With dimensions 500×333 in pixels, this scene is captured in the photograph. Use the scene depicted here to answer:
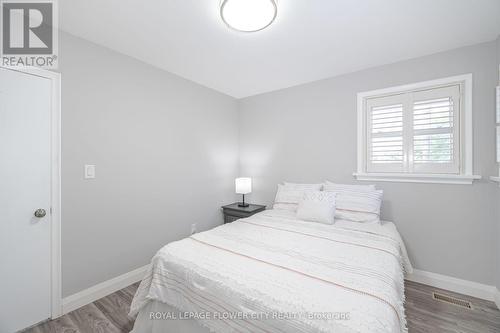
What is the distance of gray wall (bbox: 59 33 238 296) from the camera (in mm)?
1946

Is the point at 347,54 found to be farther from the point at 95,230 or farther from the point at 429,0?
the point at 95,230

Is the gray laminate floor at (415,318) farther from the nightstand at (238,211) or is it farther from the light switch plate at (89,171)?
the nightstand at (238,211)

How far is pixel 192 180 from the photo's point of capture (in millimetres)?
3051

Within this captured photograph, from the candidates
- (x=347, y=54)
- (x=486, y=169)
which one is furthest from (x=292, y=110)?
(x=486, y=169)

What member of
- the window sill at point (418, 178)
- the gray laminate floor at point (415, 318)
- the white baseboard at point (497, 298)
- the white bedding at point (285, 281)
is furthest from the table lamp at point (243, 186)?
the white baseboard at point (497, 298)

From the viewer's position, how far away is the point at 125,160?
7.59 feet

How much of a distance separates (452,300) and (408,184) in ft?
3.78

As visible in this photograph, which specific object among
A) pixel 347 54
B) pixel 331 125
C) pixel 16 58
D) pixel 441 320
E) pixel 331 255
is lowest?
pixel 441 320

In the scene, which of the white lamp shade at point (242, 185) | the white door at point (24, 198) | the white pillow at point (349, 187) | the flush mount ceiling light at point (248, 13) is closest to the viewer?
the flush mount ceiling light at point (248, 13)

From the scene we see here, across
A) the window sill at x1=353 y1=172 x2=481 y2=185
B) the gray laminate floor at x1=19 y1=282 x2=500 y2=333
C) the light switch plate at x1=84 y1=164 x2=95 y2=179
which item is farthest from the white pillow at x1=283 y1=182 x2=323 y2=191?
the light switch plate at x1=84 y1=164 x2=95 y2=179

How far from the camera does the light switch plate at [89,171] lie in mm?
2023

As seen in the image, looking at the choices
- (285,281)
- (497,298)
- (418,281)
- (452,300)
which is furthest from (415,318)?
(285,281)

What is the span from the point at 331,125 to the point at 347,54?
2.91 feet

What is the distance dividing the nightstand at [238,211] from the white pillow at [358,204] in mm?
1224
